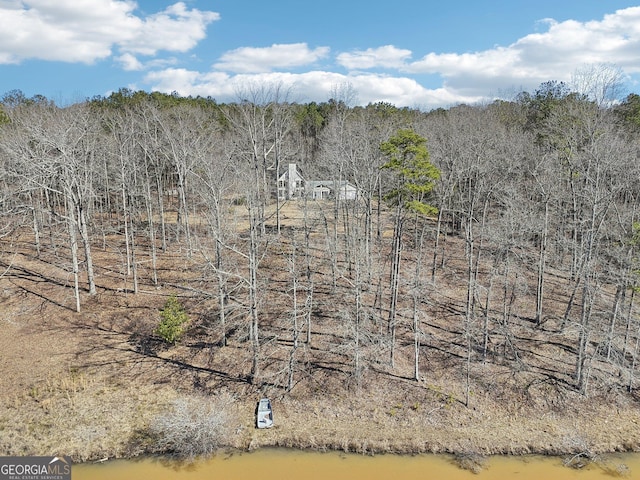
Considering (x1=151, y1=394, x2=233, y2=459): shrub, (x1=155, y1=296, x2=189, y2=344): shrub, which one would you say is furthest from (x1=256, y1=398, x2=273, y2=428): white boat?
(x1=155, y1=296, x2=189, y2=344): shrub

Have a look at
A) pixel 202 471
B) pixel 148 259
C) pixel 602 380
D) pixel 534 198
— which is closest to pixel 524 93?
pixel 534 198

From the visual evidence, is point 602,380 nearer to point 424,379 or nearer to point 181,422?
point 424,379

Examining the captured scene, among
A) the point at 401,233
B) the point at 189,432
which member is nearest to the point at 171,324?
the point at 189,432

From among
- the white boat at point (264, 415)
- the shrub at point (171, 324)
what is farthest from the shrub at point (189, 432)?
the shrub at point (171, 324)

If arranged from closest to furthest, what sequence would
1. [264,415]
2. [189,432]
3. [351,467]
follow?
1. [351,467]
2. [189,432]
3. [264,415]

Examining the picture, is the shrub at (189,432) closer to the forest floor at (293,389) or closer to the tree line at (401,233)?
the forest floor at (293,389)

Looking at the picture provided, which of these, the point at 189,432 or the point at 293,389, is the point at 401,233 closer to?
the point at 293,389
